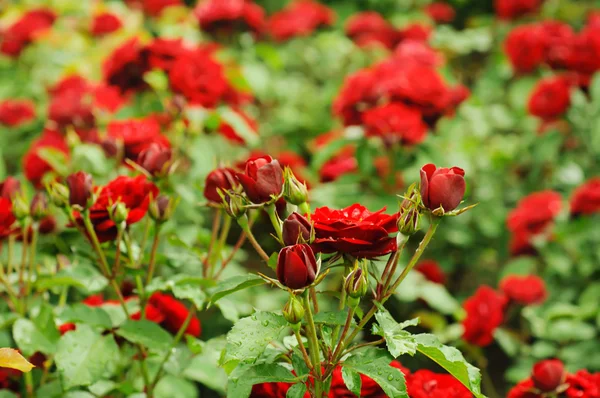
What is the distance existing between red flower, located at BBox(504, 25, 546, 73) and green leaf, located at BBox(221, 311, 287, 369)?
6.62 ft

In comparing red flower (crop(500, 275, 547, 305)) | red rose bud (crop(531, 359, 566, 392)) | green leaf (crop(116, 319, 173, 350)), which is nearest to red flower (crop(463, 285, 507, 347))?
red flower (crop(500, 275, 547, 305))

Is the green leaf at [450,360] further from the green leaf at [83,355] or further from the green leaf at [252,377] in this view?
the green leaf at [83,355]

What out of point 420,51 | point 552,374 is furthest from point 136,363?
point 420,51

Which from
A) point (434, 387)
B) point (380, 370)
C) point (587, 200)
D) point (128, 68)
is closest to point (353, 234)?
point (380, 370)

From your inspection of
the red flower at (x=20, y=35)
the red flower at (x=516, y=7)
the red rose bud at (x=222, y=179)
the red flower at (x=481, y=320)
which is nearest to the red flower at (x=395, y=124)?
the red flower at (x=481, y=320)

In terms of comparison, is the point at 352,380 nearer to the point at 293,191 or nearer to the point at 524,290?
the point at 293,191

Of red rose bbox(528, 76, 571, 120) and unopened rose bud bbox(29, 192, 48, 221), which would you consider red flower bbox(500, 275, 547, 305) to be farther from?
unopened rose bud bbox(29, 192, 48, 221)

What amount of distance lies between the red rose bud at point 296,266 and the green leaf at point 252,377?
142 millimetres

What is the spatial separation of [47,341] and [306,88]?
6.39 feet

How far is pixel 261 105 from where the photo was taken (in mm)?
2936

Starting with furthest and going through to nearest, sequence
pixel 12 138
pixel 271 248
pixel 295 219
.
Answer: pixel 12 138 → pixel 271 248 → pixel 295 219

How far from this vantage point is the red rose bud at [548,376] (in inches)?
43.6

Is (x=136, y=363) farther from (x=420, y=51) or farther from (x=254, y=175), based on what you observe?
(x=420, y=51)

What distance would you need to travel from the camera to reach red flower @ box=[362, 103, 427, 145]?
5.97 ft
